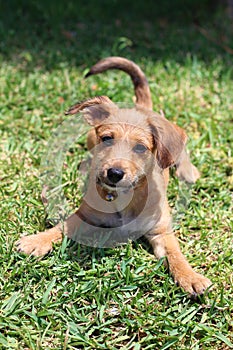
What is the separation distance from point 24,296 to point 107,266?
70 centimetres

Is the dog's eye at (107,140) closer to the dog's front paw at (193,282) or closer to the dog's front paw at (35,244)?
the dog's front paw at (35,244)

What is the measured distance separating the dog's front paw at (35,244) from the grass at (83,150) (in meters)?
0.07

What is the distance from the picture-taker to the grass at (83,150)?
3.61m

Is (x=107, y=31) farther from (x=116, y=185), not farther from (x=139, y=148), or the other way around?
(x=116, y=185)

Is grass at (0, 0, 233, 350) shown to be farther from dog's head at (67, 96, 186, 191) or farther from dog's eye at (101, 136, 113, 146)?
dog's eye at (101, 136, 113, 146)

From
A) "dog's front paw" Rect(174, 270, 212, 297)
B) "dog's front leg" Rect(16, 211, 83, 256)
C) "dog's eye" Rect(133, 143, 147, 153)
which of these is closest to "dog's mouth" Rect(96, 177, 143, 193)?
"dog's eye" Rect(133, 143, 147, 153)

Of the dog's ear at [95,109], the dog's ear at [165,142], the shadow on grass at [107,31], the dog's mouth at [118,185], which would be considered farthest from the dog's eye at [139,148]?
the shadow on grass at [107,31]

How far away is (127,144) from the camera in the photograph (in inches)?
Answer: 162

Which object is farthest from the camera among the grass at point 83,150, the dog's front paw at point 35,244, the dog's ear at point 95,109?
the dog's ear at point 95,109

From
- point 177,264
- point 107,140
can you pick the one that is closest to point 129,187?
point 107,140

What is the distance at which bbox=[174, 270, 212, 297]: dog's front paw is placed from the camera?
3.83 m

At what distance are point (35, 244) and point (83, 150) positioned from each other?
169cm

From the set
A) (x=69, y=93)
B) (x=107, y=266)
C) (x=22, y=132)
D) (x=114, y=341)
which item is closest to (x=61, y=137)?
(x=22, y=132)

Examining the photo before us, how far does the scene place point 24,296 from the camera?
3723 millimetres
